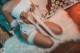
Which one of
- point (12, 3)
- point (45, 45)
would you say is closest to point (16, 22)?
point (12, 3)

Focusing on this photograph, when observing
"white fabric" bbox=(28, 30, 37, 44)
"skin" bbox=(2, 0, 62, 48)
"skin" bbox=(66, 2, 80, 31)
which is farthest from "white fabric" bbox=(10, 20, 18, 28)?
"skin" bbox=(66, 2, 80, 31)

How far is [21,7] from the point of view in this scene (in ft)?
5.52

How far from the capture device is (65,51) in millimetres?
1591

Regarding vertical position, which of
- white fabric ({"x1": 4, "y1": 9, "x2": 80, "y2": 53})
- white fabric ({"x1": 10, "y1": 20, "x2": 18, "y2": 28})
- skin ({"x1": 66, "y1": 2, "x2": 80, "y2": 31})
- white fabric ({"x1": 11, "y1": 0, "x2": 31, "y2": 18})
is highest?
white fabric ({"x1": 11, "y1": 0, "x2": 31, "y2": 18})

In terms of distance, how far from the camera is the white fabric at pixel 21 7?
1.68 meters

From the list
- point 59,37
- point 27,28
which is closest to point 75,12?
point 59,37

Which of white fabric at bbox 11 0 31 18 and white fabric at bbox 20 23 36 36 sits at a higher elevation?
white fabric at bbox 11 0 31 18

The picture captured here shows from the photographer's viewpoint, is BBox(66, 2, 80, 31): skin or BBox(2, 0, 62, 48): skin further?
BBox(66, 2, 80, 31): skin

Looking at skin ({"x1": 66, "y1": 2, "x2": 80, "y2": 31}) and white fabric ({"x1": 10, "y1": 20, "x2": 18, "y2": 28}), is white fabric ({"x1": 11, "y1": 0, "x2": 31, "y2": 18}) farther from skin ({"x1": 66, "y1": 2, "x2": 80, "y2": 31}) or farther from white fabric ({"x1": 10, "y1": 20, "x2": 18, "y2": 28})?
skin ({"x1": 66, "y1": 2, "x2": 80, "y2": 31})

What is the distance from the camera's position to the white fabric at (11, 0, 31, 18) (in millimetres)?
1679

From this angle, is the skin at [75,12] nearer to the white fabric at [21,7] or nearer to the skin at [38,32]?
the skin at [38,32]

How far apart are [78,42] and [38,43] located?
0.93 ft

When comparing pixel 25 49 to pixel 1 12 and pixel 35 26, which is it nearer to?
pixel 35 26

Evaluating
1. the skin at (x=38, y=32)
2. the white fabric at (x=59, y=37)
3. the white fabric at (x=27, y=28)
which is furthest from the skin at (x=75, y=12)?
the white fabric at (x=27, y=28)
